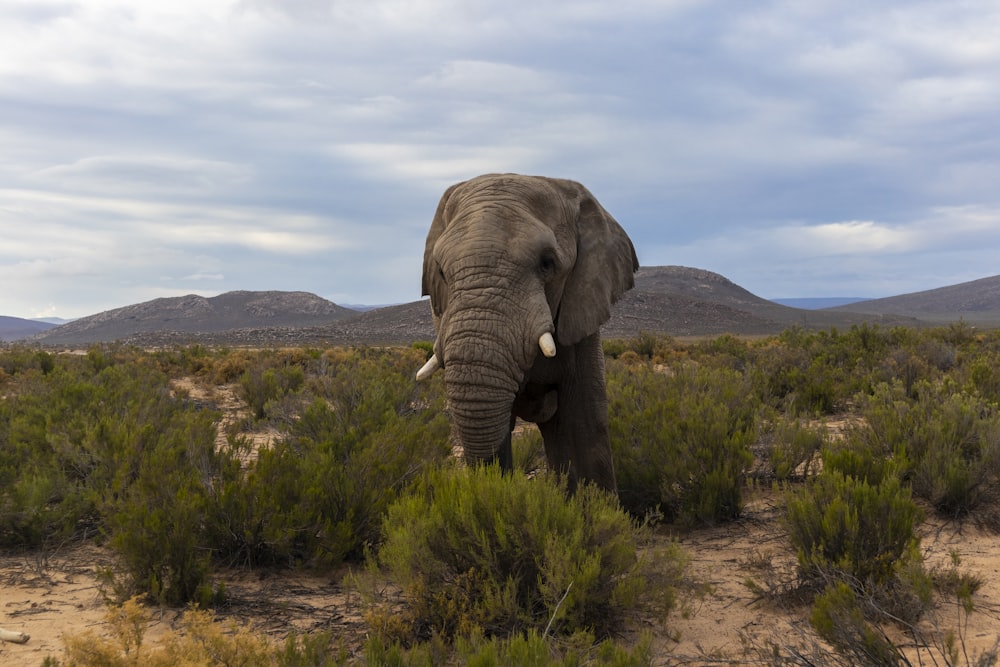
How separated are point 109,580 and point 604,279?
11.9 feet

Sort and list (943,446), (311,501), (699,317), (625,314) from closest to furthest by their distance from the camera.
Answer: (311,501), (943,446), (625,314), (699,317)

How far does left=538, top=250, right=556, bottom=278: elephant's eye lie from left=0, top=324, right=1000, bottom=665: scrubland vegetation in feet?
4.21

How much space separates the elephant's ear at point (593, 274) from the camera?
4680mm

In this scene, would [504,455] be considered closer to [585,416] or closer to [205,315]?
[585,416]

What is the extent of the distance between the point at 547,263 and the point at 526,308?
0.39 meters

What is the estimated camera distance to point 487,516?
3619 mm

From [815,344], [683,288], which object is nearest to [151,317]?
[683,288]

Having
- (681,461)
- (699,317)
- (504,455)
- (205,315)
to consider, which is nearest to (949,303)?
(699,317)

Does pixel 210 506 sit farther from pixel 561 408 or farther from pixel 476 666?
pixel 476 666

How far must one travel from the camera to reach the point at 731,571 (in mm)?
4766

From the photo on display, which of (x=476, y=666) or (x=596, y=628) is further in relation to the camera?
(x=596, y=628)

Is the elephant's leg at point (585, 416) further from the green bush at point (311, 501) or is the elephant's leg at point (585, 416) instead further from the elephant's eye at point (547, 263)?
the green bush at point (311, 501)

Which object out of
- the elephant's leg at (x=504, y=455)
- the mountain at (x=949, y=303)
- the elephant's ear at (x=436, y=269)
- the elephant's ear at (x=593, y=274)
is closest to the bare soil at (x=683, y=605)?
the elephant's leg at (x=504, y=455)

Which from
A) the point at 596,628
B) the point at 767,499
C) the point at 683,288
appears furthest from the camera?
the point at 683,288
